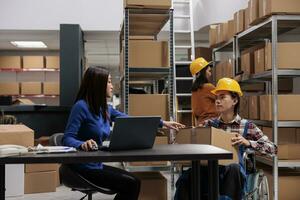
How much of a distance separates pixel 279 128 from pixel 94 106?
2.26 meters

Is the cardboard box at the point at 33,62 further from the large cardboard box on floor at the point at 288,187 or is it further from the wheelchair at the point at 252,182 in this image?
the wheelchair at the point at 252,182

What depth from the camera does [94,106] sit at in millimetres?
2676

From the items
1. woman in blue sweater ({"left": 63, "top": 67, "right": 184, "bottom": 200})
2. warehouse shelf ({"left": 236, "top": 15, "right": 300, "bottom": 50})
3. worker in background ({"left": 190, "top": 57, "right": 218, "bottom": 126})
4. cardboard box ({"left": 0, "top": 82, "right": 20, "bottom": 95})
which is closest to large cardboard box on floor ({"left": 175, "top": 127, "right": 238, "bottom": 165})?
woman in blue sweater ({"left": 63, "top": 67, "right": 184, "bottom": 200})

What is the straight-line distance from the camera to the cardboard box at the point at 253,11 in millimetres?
4211

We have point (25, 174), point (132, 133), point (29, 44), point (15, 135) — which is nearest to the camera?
point (132, 133)

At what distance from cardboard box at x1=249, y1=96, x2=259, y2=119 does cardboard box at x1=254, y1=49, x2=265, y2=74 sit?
29 cm

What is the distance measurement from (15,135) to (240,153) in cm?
219

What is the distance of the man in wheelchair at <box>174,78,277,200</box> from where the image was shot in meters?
2.58

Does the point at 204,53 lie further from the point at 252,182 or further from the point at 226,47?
the point at 252,182

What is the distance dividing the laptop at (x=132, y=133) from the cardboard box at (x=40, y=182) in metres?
2.99

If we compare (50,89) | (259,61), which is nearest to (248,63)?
(259,61)

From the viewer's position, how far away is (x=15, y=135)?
3854mm

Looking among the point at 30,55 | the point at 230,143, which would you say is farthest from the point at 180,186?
the point at 30,55

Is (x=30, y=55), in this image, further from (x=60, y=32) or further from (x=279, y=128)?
(x=279, y=128)
